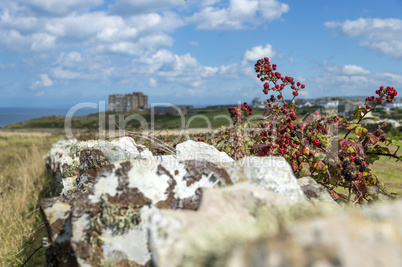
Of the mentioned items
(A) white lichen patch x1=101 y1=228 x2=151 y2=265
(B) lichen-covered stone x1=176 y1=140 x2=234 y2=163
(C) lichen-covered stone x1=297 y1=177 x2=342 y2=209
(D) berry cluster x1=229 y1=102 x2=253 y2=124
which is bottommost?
(A) white lichen patch x1=101 y1=228 x2=151 y2=265

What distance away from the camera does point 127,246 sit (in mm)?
2082

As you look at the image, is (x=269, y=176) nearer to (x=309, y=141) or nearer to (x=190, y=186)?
(x=190, y=186)

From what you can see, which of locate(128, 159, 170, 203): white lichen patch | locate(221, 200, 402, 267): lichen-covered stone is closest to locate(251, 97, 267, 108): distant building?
locate(128, 159, 170, 203): white lichen patch

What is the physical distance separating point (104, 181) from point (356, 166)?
2.51 meters

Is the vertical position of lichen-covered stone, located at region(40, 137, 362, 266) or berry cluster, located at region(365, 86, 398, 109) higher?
berry cluster, located at region(365, 86, 398, 109)

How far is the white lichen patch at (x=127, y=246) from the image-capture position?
2057mm

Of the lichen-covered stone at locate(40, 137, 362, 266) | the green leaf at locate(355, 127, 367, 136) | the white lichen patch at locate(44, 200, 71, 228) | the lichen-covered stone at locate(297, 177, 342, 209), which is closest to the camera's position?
the lichen-covered stone at locate(40, 137, 362, 266)

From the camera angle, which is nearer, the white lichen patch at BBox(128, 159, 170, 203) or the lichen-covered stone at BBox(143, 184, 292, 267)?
the lichen-covered stone at BBox(143, 184, 292, 267)

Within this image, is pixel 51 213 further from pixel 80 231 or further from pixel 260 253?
pixel 260 253

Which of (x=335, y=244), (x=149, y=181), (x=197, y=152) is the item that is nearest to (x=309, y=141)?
(x=197, y=152)

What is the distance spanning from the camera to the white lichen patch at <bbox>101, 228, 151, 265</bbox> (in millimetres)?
2057

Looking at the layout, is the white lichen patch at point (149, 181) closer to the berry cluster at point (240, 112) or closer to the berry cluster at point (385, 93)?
the berry cluster at point (240, 112)

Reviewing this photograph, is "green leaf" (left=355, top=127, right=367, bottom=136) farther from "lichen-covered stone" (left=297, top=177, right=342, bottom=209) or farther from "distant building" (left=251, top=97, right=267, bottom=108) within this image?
"lichen-covered stone" (left=297, top=177, right=342, bottom=209)

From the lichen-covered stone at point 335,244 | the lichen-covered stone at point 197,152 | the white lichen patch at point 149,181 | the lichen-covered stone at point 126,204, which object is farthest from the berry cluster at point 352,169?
the lichen-covered stone at point 335,244
